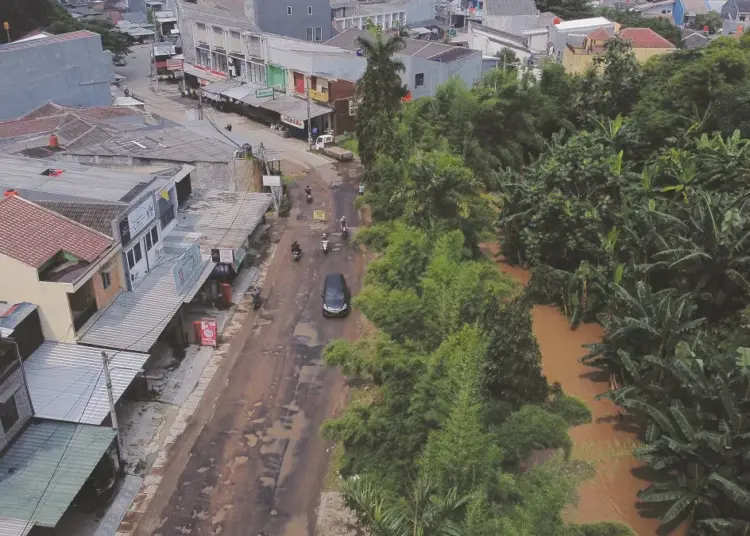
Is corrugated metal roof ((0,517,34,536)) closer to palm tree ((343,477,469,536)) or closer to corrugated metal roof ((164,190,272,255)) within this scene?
palm tree ((343,477,469,536))

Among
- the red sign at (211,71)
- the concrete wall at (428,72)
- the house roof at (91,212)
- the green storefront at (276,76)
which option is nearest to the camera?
the house roof at (91,212)

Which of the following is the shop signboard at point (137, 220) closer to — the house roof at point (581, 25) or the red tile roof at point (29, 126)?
Result: the red tile roof at point (29, 126)

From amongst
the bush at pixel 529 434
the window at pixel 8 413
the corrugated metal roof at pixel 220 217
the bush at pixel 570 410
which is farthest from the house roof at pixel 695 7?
the window at pixel 8 413

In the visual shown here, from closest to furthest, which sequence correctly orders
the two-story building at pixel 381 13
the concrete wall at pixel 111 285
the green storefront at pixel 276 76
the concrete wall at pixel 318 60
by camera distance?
the concrete wall at pixel 111 285, the concrete wall at pixel 318 60, the green storefront at pixel 276 76, the two-story building at pixel 381 13

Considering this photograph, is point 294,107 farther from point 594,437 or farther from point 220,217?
point 594,437

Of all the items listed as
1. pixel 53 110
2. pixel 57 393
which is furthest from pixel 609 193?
pixel 53 110
